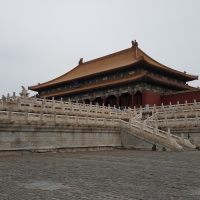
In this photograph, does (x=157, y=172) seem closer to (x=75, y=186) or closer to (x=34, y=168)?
(x=75, y=186)

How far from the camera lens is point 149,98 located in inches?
1396

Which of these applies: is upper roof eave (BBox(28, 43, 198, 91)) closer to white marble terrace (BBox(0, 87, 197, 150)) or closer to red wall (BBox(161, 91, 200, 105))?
red wall (BBox(161, 91, 200, 105))

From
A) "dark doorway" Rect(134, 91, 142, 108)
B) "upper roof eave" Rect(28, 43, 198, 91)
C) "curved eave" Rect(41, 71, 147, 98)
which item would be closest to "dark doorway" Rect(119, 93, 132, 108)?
"dark doorway" Rect(134, 91, 142, 108)

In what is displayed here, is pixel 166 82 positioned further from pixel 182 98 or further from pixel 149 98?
pixel 182 98

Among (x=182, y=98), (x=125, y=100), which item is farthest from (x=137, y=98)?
(x=182, y=98)

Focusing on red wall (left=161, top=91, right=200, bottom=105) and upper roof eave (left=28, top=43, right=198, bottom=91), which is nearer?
red wall (left=161, top=91, right=200, bottom=105)

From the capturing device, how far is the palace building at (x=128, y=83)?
35.5 metres

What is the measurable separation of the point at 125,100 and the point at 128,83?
10.7 feet

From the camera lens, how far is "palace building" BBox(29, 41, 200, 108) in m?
35.5

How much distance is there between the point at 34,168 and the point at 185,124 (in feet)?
46.3

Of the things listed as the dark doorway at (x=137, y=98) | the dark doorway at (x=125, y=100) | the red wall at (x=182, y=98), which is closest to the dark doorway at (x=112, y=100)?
the dark doorway at (x=125, y=100)

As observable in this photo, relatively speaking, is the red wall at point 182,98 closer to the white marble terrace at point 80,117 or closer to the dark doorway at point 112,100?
the dark doorway at point 112,100

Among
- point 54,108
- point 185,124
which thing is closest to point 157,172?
point 185,124

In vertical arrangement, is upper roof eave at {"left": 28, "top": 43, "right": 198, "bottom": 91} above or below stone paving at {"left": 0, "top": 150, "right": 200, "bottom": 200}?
above
